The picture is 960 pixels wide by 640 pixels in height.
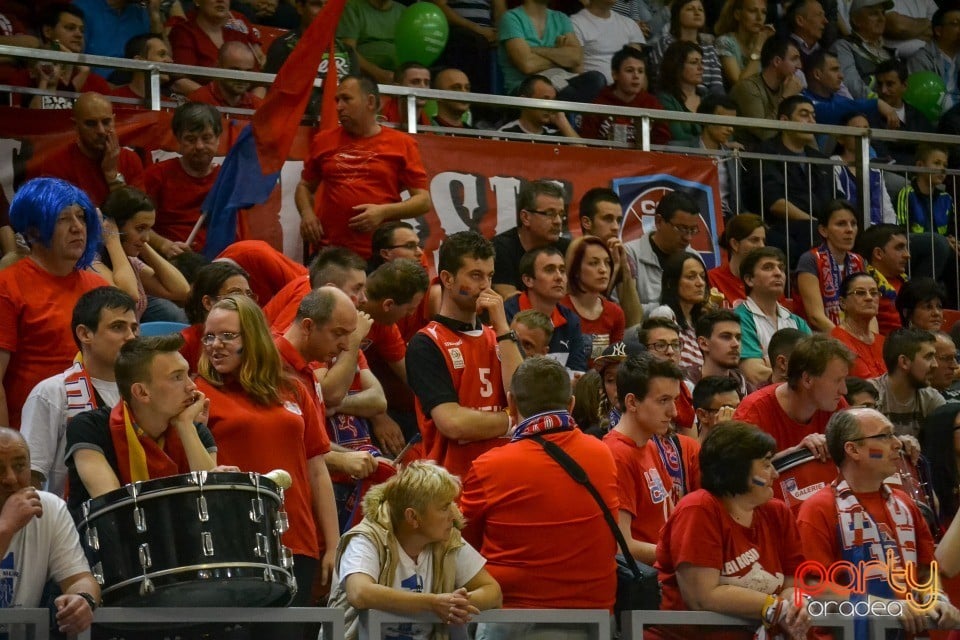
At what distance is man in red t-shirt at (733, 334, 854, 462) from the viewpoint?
24.7 ft

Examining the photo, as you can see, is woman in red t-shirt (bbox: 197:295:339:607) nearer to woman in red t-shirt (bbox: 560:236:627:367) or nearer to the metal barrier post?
the metal barrier post

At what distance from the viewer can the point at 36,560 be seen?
496cm

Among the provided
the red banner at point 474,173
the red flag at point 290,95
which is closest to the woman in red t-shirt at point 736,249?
the red banner at point 474,173

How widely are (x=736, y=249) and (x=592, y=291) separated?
1.71 m

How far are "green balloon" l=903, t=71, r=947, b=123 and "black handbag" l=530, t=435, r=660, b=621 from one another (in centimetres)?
909

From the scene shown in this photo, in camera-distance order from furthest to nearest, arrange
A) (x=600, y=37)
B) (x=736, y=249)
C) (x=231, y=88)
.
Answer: (x=600, y=37) < (x=736, y=249) < (x=231, y=88)

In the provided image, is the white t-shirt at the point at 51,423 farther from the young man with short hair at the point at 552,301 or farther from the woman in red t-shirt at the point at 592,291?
the woman in red t-shirt at the point at 592,291

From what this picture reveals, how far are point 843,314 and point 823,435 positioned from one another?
3250 millimetres

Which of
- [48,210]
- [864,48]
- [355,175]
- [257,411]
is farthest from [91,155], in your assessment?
[864,48]

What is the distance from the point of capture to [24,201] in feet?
23.2

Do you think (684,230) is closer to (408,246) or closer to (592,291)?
(592,291)

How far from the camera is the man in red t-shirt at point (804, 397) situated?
7.52m

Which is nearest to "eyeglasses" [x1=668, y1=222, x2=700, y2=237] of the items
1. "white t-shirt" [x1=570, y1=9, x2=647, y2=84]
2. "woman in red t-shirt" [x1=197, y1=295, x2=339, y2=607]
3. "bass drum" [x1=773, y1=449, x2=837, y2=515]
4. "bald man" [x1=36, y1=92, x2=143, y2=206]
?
"white t-shirt" [x1=570, y1=9, x2=647, y2=84]

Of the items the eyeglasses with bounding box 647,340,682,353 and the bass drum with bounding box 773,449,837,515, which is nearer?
the bass drum with bounding box 773,449,837,515
